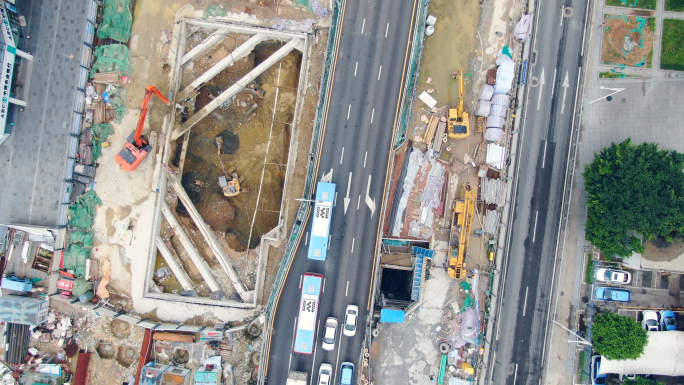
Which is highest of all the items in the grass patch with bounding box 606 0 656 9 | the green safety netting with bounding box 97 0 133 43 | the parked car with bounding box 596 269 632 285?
the grass patch with bounding box 606 0 656 9

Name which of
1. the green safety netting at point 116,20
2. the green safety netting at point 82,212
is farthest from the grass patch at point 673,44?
the green safety netting at point 82,212

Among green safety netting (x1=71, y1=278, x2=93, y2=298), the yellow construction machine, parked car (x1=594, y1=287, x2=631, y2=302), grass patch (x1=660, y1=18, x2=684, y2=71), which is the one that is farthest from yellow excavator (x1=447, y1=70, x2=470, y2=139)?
green safety netting (x1=71, y1=278, x2=93, y2=298)

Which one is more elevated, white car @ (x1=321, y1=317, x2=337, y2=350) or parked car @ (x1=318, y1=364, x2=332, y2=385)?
white car @ (x1=321, y1=317, x2=337, y2=350)

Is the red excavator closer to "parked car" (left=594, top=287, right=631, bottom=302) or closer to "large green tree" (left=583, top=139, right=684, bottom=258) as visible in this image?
"large green tree" (left=583, top=139, right=684, bottom=258)

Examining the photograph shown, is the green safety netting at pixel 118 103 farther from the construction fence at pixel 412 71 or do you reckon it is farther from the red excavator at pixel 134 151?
the construction fence at pixel 412 71

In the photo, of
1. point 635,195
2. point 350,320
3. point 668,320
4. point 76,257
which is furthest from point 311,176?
point 668,320

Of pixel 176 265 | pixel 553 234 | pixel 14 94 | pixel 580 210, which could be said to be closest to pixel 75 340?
pixel 176 265

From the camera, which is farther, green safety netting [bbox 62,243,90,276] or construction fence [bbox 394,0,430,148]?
green safety netting [bbox 62,243,90,276]
